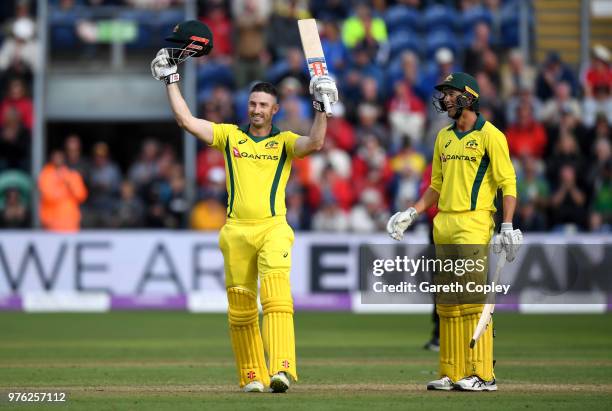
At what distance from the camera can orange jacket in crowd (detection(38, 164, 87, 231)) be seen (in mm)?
21797

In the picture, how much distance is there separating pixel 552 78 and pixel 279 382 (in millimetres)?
15443

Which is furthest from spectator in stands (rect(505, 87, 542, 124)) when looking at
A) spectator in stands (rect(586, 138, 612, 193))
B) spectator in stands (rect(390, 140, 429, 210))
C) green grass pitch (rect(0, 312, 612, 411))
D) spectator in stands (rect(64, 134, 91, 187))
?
spectator in stands (rect(64, 134, 91, 187))

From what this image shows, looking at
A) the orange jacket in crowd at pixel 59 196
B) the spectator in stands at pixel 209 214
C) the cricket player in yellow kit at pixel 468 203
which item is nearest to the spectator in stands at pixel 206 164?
the spectator in stands at pixel 209 214

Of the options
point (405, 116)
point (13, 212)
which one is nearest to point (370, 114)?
point (405, 116)

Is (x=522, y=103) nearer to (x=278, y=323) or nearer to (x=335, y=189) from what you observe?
(x=335, y=189)

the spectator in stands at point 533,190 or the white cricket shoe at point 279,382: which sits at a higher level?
the spectator in stands at point 533,190

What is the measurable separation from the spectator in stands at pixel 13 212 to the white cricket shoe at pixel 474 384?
1351 cm

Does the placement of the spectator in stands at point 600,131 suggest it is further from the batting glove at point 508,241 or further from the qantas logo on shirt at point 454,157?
the batting glove at point 508,241

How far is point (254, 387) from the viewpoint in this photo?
1037 centimetres

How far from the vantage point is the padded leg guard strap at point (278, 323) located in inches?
400

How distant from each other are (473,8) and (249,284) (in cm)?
1608

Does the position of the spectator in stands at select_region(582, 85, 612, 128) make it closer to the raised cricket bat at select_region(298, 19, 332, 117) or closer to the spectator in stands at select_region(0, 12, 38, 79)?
the spectator in stands at select_region(0, 12, 38, 79)

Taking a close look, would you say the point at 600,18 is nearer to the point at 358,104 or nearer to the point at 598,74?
the point at 598,74

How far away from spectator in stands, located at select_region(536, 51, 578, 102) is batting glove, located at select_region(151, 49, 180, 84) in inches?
582
